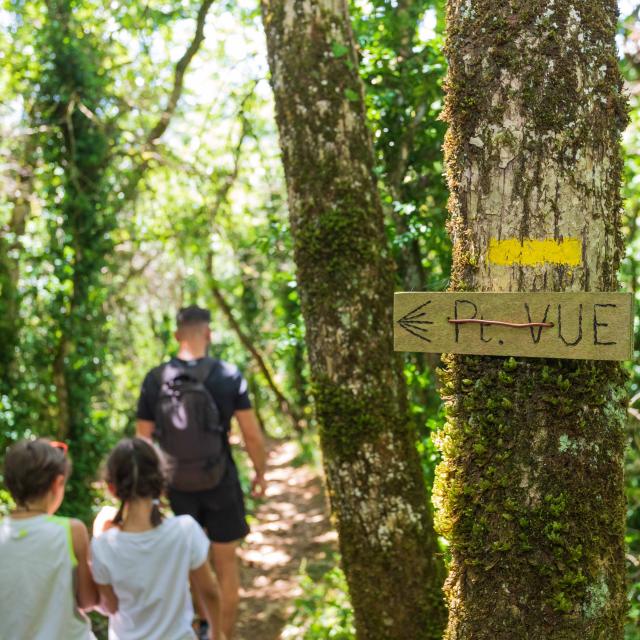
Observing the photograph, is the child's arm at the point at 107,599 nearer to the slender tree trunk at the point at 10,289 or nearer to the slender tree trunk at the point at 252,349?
the slender tree trunk at the point at 10,289

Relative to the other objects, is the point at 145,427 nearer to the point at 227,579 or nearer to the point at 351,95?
the point at 227,579

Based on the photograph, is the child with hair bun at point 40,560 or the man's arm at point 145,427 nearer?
the child with hair bun at point 40,560

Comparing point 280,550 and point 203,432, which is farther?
point 280,550

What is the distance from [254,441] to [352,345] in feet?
5.22

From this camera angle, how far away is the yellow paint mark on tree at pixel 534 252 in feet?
5.50

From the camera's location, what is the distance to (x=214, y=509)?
408 cm

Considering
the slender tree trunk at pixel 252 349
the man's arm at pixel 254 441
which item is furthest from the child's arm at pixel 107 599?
the slender tree trunk at pixel 252 349

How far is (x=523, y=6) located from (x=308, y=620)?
4.54 metres

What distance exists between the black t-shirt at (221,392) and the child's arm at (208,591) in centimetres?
127

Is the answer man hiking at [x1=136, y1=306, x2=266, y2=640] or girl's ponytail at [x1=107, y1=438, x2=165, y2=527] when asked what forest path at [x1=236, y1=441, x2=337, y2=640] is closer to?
man hiking at [x1=136, y1=306, x2=266, y2=640]

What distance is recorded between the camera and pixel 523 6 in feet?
5.67

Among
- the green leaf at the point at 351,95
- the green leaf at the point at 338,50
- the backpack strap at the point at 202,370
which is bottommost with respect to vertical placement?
the backpack strap at the point at 202,370

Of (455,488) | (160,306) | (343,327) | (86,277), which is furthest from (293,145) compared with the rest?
(160,306)

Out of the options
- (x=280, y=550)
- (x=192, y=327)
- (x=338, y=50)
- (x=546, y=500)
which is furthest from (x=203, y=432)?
(x=280, y=550)
